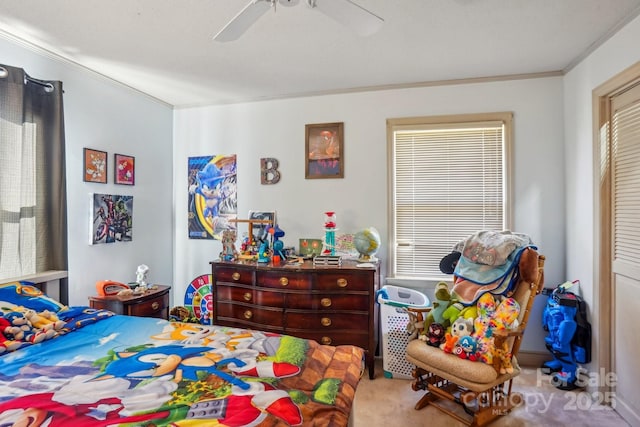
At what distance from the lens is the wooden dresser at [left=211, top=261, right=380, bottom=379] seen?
2719 millimetres

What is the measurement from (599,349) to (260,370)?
2.57 meters

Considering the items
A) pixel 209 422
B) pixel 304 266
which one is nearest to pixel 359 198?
pixel 304 266

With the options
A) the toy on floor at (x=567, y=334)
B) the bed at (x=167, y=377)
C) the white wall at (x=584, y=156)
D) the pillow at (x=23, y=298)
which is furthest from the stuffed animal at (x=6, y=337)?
the white wall at (x=584, y=156)

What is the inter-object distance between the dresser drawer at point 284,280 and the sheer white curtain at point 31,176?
1544mm

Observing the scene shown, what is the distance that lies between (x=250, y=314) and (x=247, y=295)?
0.17m

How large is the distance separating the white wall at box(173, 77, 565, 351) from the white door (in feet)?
1.98

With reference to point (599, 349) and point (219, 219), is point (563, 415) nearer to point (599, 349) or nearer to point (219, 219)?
point (599, 349)

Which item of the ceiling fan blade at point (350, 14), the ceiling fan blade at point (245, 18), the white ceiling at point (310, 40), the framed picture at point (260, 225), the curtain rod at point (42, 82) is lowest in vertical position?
the framed picture at point (260, 225)

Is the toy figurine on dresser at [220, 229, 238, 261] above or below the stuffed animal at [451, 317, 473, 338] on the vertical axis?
above

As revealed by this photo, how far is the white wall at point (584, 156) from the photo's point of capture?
2.30 meters

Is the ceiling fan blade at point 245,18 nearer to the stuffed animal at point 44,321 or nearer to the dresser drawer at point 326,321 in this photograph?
the stuffed animal at point 44,321

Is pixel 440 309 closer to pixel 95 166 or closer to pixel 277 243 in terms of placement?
pixel 277 243

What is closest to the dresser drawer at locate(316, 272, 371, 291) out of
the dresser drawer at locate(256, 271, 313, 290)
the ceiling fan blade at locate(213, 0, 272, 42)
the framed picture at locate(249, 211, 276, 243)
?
the dresser drawer at locate(256, 271, 313, 290)

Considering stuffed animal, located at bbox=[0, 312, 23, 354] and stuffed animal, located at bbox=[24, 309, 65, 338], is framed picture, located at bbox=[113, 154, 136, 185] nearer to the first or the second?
stuffed animal, located at bbox=[24, 309, 65, 338]
